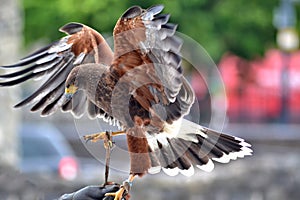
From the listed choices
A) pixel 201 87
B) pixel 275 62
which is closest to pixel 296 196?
pixel 201 87

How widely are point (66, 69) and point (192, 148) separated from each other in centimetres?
73

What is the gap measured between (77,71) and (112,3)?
1284 cm

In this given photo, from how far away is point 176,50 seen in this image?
12.8 feet

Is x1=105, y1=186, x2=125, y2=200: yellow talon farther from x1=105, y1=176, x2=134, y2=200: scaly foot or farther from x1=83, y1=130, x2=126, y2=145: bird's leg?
x1=83, y1=130, x2=126, y2=145: bird's leg

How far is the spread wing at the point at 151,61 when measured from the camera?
12.4 ft

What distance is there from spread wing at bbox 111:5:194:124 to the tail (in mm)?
135

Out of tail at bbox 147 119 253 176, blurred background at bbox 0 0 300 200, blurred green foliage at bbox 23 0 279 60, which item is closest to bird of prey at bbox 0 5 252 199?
tail at bbox 147 119 253 176

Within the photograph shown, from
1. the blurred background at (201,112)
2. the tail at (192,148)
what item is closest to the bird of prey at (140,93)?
the tail at (192,148)

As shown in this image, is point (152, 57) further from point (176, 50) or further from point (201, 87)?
point (201, 87)

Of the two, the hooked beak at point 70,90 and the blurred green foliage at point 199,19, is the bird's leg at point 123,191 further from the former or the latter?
the blurred green foliage at point 199,19

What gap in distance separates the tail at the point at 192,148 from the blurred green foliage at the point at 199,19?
11319mm

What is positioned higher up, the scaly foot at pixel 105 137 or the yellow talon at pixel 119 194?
the scaly foot at pixel 105 137

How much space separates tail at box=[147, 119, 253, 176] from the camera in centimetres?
399

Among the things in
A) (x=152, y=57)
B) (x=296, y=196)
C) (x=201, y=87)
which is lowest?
(x=296, y=196)
